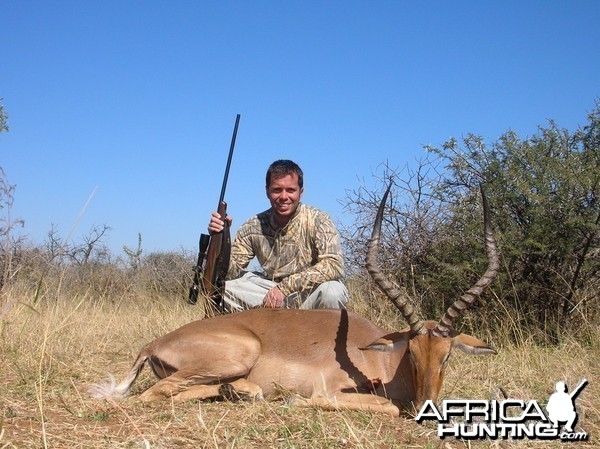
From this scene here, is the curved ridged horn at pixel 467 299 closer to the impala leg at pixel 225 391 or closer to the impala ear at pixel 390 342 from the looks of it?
the impala ear at pixel 390 342

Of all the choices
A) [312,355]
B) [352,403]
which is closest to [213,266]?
[312,355]

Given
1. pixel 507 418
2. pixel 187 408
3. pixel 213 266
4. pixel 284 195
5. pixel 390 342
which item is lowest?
pixel 187 408

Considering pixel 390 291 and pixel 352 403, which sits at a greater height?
pixel 390 291

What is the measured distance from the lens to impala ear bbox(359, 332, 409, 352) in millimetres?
4699

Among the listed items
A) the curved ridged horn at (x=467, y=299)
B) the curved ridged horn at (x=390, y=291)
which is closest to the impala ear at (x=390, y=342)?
the curved ridged horn at (x=390, y=291)

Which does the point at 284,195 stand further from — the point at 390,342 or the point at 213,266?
the point at 390,342

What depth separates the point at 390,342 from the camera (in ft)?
15.5

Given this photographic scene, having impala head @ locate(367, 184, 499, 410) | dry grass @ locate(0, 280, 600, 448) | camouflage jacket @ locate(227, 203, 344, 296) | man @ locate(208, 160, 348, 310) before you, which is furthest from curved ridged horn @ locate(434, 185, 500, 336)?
camouflage jacket @ locate(227, 203, 344, 296)

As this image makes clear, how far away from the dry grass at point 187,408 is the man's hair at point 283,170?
243 cm

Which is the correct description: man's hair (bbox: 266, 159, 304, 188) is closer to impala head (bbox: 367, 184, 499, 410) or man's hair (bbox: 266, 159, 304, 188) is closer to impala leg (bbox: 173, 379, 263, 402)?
impala head (bbox: 367, 184, 499, 410)

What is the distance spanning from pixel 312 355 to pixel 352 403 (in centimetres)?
68

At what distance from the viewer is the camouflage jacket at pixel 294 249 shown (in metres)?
6.53

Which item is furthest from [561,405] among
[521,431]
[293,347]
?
[293,347]

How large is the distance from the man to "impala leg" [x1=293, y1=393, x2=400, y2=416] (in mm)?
1761
